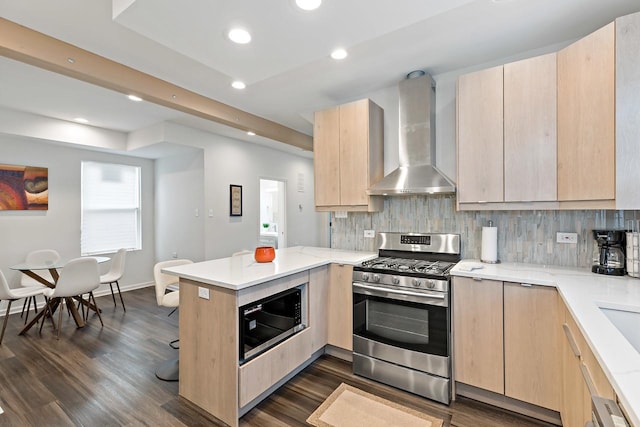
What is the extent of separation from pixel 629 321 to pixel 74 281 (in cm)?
460

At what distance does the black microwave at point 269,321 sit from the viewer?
197cm

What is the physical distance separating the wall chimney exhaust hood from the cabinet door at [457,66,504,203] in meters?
0.30

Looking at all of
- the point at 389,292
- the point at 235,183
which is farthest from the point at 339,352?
the point at 235,183

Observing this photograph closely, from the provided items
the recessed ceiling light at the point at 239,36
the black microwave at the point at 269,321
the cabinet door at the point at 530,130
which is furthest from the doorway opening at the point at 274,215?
the cabinet door at the point at 530,130

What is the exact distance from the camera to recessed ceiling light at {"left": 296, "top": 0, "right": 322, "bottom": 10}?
5.28 feet

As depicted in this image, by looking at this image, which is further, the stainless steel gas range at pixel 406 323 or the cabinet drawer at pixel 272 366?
the stainless steel gas range at pixel 406 323

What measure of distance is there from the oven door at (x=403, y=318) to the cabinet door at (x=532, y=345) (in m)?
0.39

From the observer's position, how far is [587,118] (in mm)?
1894

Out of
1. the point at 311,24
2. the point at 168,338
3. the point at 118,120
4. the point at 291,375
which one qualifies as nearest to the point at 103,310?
the point at 168,338

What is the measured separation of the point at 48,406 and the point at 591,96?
4.10m

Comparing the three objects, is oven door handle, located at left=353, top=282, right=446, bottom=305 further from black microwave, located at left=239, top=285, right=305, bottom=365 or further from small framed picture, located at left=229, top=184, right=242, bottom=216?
small framed picture, located at left=229, top=184, right=242, bottom=216

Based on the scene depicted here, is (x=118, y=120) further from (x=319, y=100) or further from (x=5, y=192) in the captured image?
(x=319, y=100)

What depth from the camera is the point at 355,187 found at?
2986 mm

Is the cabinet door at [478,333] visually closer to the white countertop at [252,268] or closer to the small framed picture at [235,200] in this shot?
the white countertop at [252,268]
